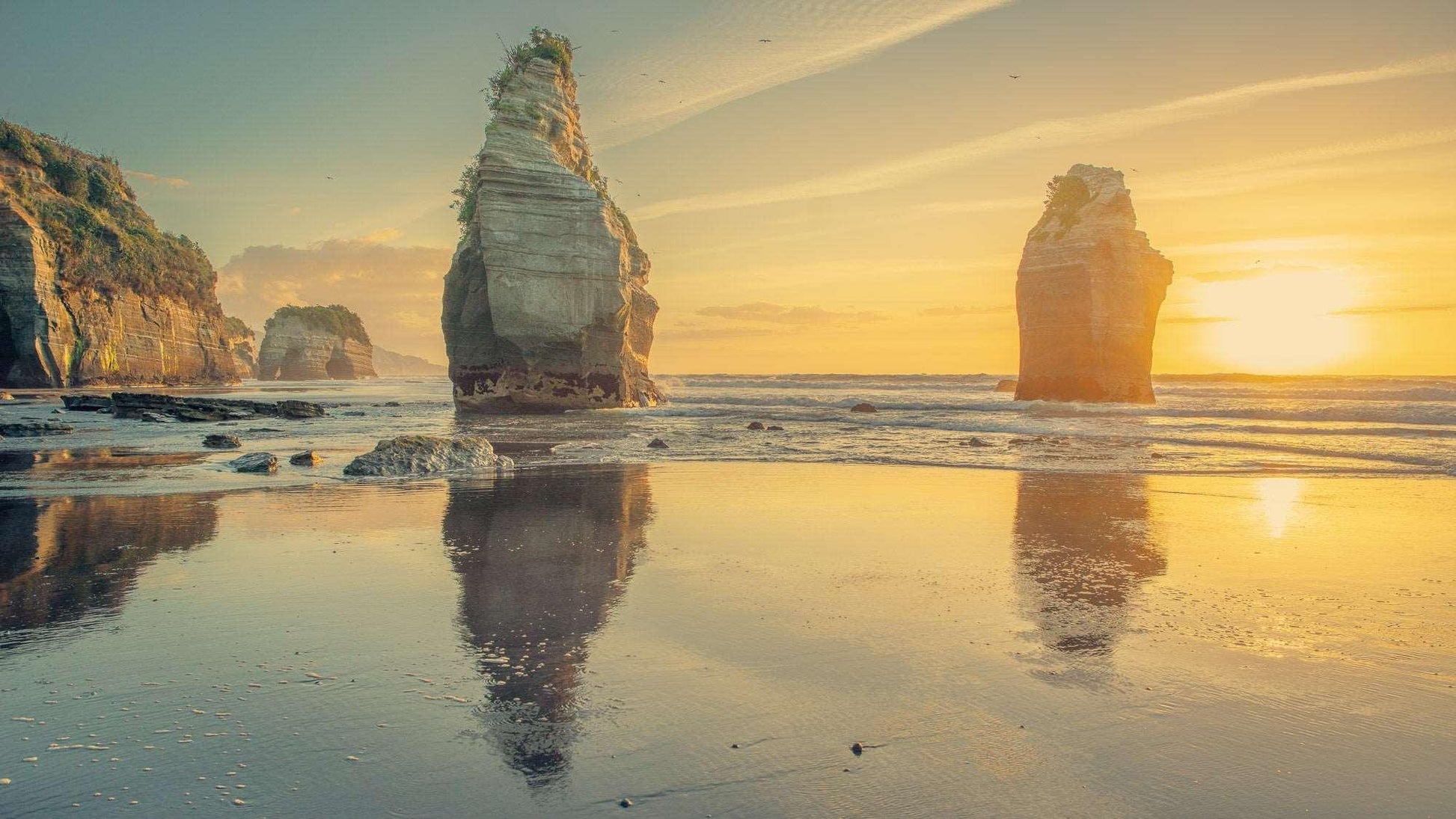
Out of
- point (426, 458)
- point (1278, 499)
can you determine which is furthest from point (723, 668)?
point (426, 458)

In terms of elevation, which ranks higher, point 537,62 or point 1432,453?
point 537,62

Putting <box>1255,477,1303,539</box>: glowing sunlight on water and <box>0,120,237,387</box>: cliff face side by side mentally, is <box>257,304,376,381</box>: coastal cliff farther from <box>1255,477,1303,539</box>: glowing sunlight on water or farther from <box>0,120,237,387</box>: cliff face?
<box>1255,477,1303,539</box>: glowing sunlight on water

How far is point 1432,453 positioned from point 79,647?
21731mm

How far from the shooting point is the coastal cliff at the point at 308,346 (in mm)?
107250

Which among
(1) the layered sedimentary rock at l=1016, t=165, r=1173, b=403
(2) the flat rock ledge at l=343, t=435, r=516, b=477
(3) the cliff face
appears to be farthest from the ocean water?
(3) the cliff face

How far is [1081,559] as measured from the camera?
7105mm

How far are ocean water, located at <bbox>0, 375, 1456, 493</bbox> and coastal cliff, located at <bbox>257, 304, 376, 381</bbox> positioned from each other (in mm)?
77216

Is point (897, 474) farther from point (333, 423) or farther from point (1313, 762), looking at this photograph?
point (333, 423)

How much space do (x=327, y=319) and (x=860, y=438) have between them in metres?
109

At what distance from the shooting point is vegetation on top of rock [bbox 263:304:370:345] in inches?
4225

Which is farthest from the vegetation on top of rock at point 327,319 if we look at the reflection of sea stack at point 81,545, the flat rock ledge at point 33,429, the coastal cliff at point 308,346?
the reflection of sea stack at point 81,545

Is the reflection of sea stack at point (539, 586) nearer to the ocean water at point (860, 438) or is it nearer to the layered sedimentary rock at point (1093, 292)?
the ocean water at point (860, 438)

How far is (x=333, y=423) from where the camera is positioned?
25.4 metres

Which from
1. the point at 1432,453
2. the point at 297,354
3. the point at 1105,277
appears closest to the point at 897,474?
the point at 1432,453
